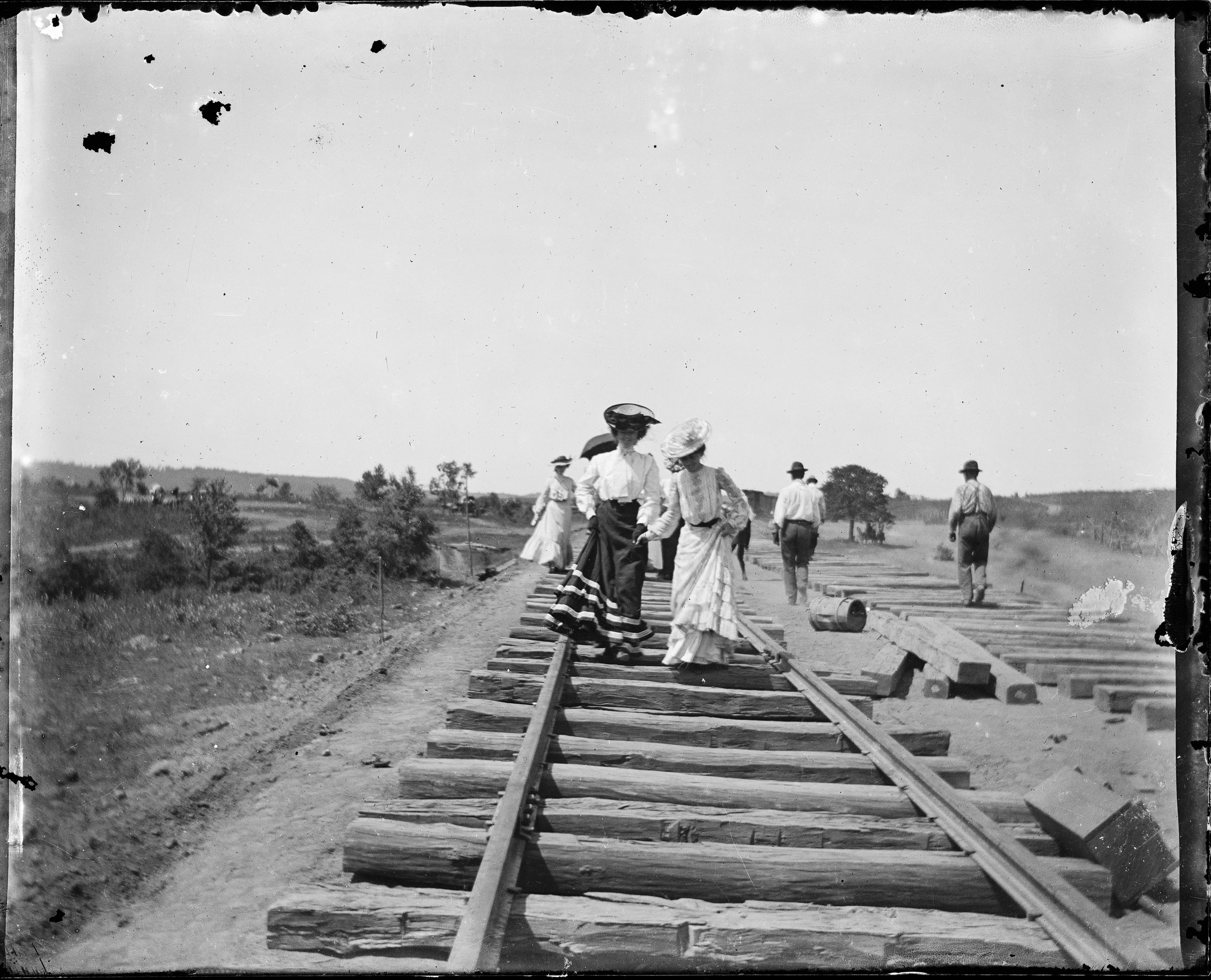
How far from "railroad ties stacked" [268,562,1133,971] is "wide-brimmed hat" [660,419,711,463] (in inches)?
67.8

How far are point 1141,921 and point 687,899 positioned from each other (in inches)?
68.3

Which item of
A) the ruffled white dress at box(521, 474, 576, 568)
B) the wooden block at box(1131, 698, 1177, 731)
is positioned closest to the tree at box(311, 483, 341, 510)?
the ruffled white dress at box(521, 474, 576, 568)

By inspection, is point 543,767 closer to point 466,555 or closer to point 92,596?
point 92,596

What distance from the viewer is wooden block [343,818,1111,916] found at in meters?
2.66

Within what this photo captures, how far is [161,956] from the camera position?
289 centimetres

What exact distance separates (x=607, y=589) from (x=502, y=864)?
3.63 meters

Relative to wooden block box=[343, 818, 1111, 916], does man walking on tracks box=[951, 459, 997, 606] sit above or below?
above

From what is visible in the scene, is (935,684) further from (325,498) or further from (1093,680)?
(325,498)

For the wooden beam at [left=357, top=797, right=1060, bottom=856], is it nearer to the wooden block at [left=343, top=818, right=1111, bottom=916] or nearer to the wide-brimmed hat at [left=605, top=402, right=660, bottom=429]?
the wooden block at [left=343, top=818, right=1111, bottom=916]

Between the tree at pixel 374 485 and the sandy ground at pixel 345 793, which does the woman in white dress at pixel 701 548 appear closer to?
the sandy ground at pixel 345 793

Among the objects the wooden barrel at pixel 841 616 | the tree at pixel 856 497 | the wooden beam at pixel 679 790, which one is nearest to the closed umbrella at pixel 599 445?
the wooden barrel at pixel 841 616

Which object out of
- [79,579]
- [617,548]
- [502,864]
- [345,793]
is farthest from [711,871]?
[79,579]

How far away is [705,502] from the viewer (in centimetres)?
529

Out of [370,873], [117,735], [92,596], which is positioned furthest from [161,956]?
[92,596]
